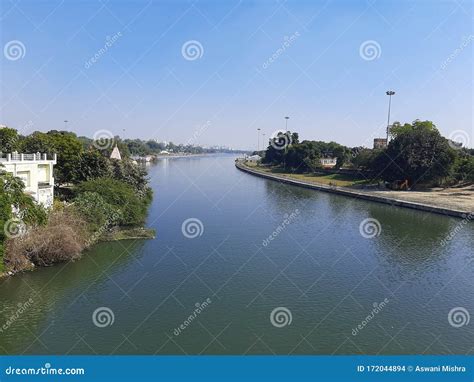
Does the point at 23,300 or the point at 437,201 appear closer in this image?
the point at 23,300

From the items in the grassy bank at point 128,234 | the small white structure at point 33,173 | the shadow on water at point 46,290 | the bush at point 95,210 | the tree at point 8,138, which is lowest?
the shadow on water at point 46,290

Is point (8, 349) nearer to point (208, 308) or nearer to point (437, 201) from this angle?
point (208, 308)

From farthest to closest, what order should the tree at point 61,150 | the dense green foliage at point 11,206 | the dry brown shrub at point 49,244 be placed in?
the tree at point 61,150, the dry brown shrub at point 49,244, the dense green foliage at point 11,206

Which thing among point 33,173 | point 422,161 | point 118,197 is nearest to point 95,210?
point 118,197

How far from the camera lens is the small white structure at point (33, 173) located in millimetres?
17234

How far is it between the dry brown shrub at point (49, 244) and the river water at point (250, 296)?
0.43m

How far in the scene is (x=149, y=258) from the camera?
17094 millimetres

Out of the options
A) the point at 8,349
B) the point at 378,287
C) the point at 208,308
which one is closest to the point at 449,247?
the point at 378,287

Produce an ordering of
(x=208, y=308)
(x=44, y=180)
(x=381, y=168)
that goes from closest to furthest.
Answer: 1. (x=208, y=308)
2. (x=44, y=180)
3. (x=381, y=168)

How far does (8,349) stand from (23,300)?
9.27ft

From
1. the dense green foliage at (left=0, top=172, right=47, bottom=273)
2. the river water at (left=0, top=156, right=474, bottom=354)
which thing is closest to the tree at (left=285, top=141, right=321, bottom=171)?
the river water at (left=0, top=156, right=474, bottom=354)

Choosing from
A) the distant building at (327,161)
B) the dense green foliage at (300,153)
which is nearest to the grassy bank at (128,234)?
the dense green foliage at (300,153)

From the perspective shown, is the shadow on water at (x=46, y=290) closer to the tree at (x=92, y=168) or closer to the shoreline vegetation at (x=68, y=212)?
the shoreline vegetation at (x=68, y=212)

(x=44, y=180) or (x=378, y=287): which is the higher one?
(x=44, y=180)
